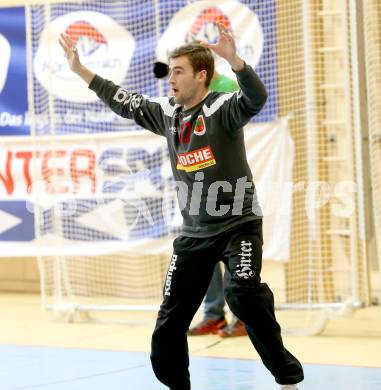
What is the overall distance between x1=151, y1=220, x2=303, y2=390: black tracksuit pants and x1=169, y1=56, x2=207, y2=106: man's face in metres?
0.69

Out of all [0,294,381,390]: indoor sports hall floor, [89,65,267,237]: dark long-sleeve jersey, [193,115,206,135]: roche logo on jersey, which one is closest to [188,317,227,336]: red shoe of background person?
[0,294,381,390]: indoor sports hall floor

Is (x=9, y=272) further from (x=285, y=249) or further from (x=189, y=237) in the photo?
(x=189, y=237)

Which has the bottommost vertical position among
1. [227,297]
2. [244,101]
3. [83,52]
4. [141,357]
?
[141,357]

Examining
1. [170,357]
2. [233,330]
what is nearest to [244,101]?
[170,357]

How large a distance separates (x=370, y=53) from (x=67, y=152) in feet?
8.74

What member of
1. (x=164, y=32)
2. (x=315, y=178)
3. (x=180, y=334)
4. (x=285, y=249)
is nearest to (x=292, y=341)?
(x=285, y=249)

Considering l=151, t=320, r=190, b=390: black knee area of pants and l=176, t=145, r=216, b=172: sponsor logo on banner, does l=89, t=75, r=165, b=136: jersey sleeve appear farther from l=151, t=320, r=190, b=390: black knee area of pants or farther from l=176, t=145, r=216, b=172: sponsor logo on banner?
l=151, t=320, r=190, b=390: black knee area of pants

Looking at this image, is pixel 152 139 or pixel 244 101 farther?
pixel 152 139

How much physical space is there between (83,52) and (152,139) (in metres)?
0.97

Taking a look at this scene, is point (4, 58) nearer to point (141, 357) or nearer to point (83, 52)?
point (83, 52)

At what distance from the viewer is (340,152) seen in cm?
849

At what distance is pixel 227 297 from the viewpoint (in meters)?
4.43

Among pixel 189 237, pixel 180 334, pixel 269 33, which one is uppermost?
pixel 269 33

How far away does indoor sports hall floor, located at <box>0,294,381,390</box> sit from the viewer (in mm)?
5172
